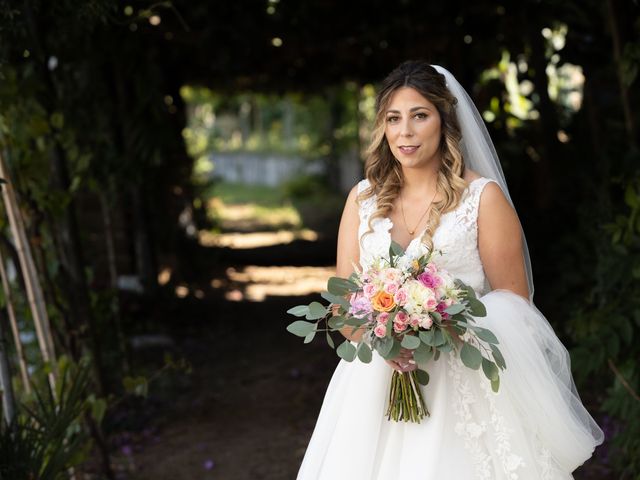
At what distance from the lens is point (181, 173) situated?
461 inches

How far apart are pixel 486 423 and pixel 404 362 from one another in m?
0.37

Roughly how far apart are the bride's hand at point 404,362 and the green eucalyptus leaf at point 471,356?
17cm

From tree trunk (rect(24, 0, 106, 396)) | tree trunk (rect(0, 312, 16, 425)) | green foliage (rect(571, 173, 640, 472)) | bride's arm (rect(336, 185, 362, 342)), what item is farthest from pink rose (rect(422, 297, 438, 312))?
tree trunk (rect(24, 0, 106, 396))

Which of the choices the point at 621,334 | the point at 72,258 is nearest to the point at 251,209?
the point at 72,258

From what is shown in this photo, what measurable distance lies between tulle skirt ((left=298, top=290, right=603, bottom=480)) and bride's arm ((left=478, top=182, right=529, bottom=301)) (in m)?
0.06

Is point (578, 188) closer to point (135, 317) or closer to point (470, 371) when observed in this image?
point (135, 317)

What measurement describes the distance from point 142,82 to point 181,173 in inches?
170

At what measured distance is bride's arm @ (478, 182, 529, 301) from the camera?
3031 millimetres

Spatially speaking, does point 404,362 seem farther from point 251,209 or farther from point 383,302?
point 251,209

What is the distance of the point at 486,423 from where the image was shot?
293cm

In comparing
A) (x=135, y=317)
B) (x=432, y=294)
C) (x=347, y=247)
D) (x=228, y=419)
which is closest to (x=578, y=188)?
(x=228, y=419)

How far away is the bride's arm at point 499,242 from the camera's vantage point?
3031mm

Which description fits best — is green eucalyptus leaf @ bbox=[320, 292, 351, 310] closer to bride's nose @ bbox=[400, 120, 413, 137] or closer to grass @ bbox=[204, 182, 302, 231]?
bride's nose @ bbox=[400, 120, 413, 137]

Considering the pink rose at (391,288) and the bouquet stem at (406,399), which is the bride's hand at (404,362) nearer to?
the bouquet stem at (406,399)
